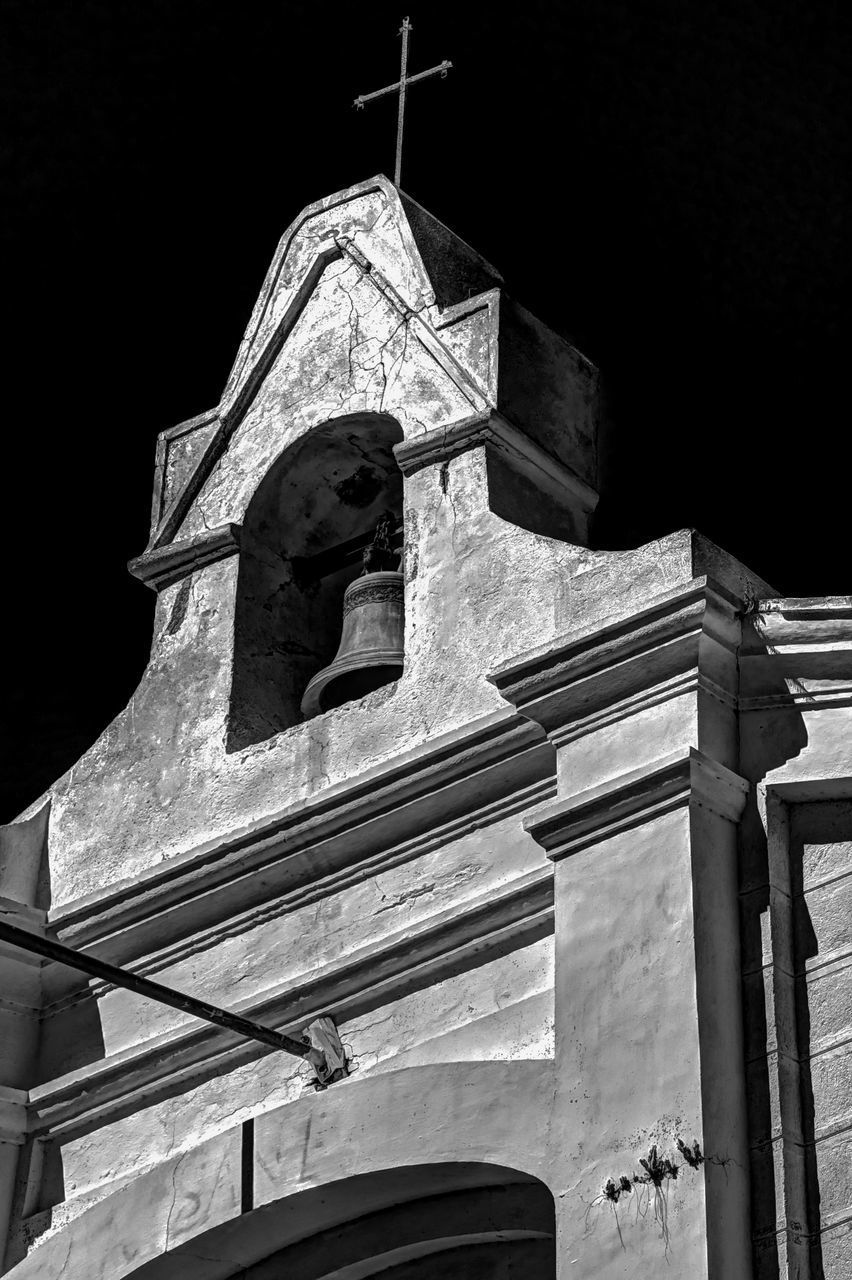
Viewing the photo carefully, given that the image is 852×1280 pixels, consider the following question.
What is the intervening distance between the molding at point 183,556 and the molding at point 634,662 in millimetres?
1990

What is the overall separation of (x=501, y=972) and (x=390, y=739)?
3.18 ft

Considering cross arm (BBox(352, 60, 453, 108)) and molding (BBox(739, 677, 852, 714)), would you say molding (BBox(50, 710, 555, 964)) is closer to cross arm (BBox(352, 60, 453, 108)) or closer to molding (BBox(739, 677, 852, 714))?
molding (BBox(739, 677, 852, 714))

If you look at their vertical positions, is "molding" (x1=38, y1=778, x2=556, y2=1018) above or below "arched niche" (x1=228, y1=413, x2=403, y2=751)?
below

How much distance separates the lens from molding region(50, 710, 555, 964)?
8.30m

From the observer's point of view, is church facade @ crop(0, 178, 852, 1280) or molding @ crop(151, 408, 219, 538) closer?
church facade @ crop(0, 178, 852, 1280)

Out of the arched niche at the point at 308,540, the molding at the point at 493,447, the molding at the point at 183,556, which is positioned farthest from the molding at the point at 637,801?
the molding at the point at 183,556

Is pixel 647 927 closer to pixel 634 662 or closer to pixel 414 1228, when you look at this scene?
pixel 634 662

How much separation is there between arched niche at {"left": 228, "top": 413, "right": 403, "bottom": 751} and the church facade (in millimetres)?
15

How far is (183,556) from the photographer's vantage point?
9.89 m

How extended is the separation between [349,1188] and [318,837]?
1.21 metres

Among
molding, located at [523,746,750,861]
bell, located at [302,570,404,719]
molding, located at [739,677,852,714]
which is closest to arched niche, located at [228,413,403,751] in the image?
bell, located at [302,570,404,719]

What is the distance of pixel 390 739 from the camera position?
8.69 meters

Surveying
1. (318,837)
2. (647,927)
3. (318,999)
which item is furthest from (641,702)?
(318,999)

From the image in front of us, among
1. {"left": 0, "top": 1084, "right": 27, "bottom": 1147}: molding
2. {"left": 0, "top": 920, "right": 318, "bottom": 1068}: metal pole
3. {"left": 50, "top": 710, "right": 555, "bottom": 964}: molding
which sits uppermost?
{"left": 50, "top": 710, "right": 555, "bottom": 964}: molding
